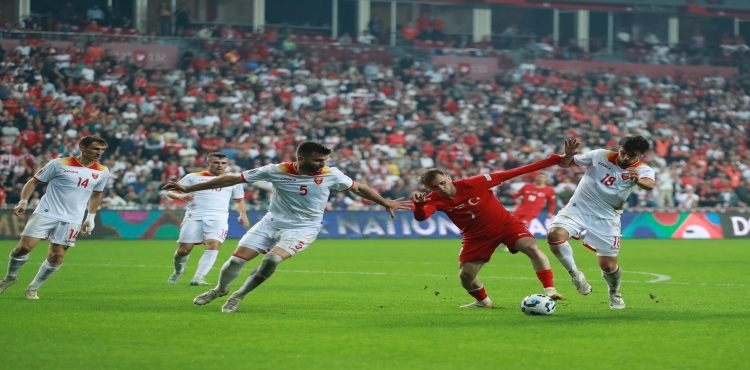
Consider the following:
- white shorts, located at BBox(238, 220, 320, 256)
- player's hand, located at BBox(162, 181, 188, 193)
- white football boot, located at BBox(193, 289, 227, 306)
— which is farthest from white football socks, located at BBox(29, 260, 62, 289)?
white shorts, located at BBox(238, 220, 320, 256)

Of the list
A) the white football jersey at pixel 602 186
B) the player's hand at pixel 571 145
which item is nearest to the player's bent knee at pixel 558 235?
the white football jersey at pixel 602 186

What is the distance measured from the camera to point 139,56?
35688 millimetres

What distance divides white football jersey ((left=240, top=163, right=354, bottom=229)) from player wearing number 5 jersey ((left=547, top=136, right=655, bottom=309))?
2.56 metres

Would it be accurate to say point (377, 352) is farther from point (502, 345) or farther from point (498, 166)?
point (498, 166)

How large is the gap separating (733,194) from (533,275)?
63.2 ft

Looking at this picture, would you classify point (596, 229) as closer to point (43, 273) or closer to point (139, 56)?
point (43, 273)

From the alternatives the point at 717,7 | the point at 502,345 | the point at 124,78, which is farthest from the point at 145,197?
the point at 717,7

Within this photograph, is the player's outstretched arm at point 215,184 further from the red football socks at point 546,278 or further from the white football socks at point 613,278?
the white football socks at point 613,278

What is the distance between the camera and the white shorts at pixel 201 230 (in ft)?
49.8

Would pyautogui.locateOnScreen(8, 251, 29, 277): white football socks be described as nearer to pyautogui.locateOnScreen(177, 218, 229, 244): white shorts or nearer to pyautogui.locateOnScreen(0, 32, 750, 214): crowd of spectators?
pyautogui.locateOnScreen(177, 218, 229, 244): white shorts

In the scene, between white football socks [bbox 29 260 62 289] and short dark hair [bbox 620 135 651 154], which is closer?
short dark hair [bbox 620 135 651 154]

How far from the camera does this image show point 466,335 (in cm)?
878

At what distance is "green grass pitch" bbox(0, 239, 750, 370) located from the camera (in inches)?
293

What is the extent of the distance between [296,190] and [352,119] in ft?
80.1
